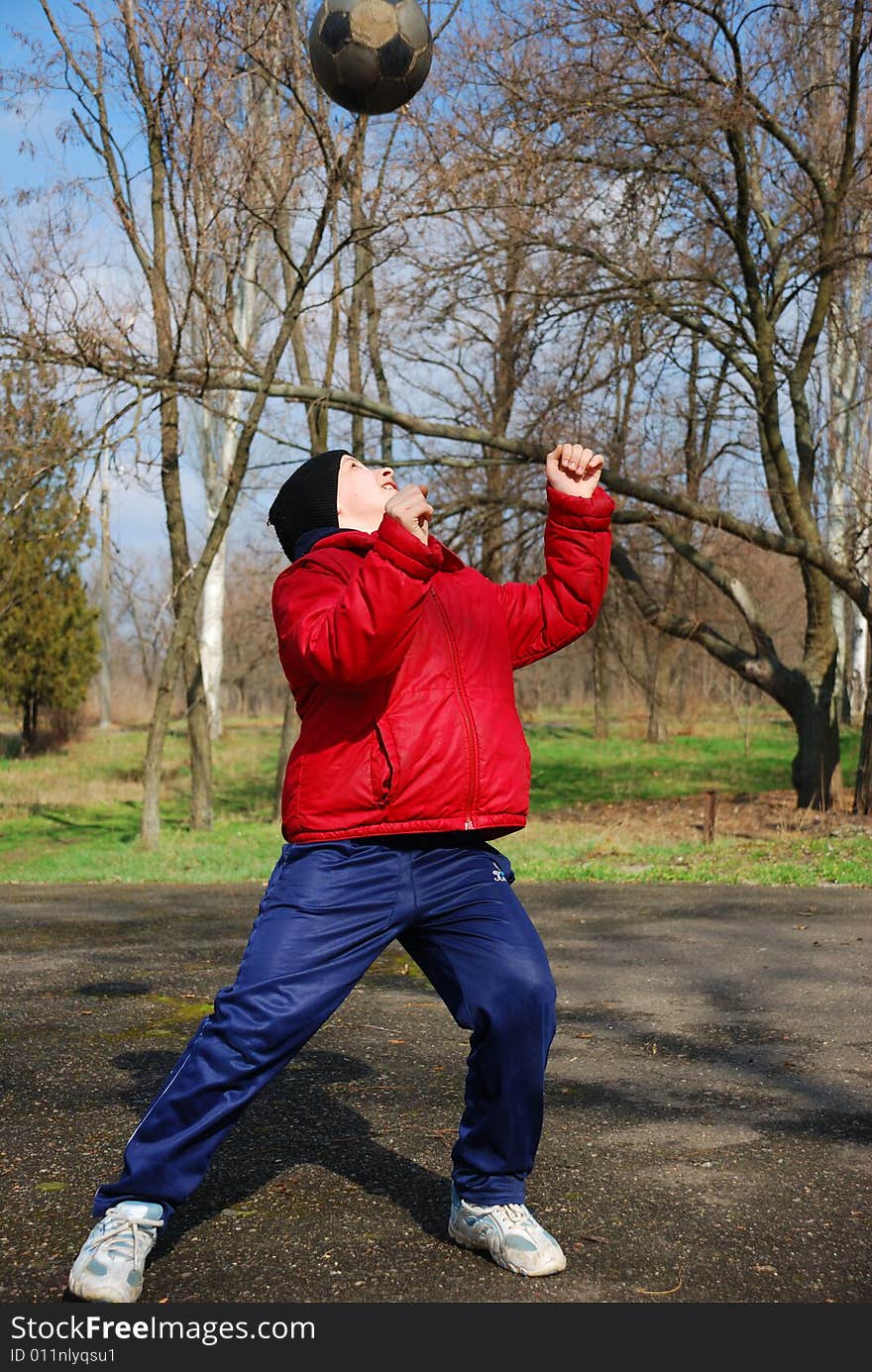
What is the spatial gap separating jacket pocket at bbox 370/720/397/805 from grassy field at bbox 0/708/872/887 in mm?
7908

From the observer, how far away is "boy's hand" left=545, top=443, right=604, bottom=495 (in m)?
3.24

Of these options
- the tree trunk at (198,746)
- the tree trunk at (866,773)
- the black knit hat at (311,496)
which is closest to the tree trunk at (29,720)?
the tree trunk at (198,746)

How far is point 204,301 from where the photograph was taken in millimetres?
13109

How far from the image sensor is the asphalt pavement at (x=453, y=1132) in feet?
9.05

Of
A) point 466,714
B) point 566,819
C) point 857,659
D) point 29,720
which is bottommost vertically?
point 566,819

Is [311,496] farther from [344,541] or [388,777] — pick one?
[388,777]

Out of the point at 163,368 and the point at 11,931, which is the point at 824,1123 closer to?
the point at 11,931

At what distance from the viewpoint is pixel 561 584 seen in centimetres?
329

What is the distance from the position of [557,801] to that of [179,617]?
300 inches

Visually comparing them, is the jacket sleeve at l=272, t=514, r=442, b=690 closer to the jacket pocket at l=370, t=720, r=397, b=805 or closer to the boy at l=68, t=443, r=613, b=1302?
the boy at l=68, t=443, r=613, b=1302

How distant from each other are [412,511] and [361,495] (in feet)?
1.72

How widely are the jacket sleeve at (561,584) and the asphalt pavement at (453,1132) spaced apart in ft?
4.53

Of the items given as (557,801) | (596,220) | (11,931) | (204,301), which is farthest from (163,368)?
(557,801)

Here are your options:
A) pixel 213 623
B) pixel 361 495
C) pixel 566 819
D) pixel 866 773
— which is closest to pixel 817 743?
pixel 866 773
